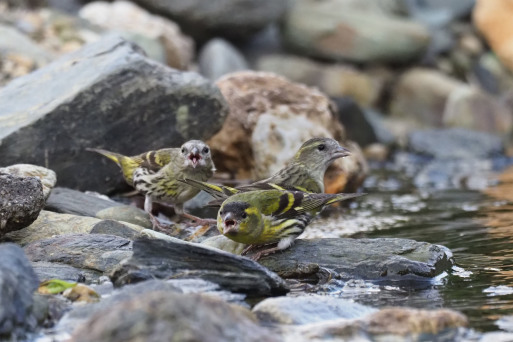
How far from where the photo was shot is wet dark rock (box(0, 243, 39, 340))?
4496mm

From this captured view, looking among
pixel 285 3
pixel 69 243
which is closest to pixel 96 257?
pixel 69 243

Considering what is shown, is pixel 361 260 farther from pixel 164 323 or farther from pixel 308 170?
pixel 164 323

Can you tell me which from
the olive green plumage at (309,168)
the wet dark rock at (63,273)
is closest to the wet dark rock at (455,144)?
the olive green plumage at (309,168)

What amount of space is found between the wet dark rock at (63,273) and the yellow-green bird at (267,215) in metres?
0.92

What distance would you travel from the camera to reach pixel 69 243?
6309 millimetres

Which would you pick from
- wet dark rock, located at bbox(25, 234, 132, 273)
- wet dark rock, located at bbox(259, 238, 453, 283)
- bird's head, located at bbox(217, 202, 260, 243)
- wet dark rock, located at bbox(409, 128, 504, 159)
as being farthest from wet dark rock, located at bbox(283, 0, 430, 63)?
bird's head, located at bbox(217, 202, 260, 243)

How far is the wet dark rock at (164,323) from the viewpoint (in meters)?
3.81

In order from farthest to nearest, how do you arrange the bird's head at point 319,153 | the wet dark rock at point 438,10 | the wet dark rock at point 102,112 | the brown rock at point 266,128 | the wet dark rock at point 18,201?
the wet dark rock at point 438,10, the brown rock at point 266,128, the wet dark rock at point 102,112, the bird's head at point 319,153, the wet dark rock at point 18,201

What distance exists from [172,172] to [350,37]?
39.6ft

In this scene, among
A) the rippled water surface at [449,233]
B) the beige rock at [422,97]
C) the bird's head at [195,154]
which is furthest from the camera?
the beige rock at [422,97]

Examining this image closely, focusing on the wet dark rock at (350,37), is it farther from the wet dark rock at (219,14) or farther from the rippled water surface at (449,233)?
the rippled water surface at (449,233)

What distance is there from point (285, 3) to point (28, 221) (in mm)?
12962

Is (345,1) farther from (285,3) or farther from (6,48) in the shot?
(6,48)

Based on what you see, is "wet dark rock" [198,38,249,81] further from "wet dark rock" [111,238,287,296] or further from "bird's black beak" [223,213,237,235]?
"wet dark rock" [111,238,287,296]
